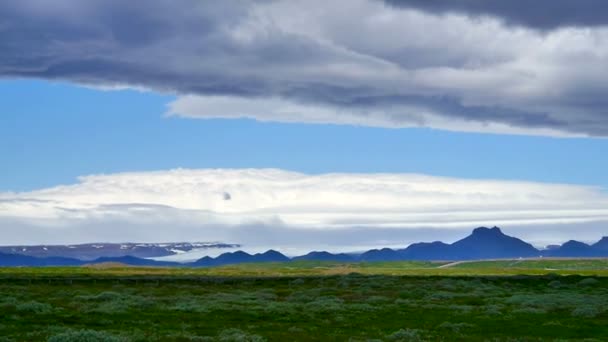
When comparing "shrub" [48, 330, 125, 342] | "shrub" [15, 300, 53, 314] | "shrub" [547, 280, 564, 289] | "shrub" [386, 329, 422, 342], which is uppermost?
"shrub" [547, 280, 564, 289]

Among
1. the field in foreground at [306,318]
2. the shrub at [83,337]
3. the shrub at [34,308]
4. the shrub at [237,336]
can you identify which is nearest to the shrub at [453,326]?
the field in foreground at [306,318]

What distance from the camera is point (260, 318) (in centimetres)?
6362

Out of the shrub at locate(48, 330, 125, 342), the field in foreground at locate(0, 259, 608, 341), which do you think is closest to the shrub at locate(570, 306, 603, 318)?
the field in foreground at locate(0, 259, 608, 341)

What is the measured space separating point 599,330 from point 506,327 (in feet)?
21.2

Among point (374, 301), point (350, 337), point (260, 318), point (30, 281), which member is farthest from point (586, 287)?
point (30, 281)

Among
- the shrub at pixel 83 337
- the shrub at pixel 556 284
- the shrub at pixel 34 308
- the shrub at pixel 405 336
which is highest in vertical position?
the shrub at pixel 556 284

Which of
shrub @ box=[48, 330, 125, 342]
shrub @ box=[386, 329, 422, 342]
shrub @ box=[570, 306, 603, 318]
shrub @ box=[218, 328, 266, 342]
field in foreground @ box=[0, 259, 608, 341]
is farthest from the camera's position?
shrub @ box=[570, 306, 603, 318]

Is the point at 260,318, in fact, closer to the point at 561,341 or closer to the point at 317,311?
the point at 317,311

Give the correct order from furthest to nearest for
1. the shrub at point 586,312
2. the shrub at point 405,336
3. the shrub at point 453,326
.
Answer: the shrub at point 586,312
the shrub at point 453,326
the shrub at point 405,336

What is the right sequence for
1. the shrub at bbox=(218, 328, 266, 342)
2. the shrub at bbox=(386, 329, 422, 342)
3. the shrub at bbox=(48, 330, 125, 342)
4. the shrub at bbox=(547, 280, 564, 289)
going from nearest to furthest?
the shrub at bbox=(48, 330, 125, 342)
the shrub at bbox=(218, 328, 266, 342)
the shrub at bbox=(386, 329, 422, 342)
the shrub at bbox=(547, 280, 564, 289)

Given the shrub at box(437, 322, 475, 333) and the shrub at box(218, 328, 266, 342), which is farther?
the shrub at box(437, 322, 475, 333)

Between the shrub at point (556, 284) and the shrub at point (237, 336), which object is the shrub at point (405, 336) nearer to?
the shrub at point (237, 336)

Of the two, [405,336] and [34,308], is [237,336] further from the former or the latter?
[34,308]

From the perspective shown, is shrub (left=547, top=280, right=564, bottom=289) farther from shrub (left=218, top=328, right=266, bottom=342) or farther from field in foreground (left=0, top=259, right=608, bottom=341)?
shrub (left=218, top=328, right=266, bottom=342)
